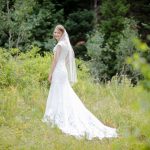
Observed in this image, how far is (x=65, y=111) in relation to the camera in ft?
28.1

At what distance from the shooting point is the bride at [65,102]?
833 centimetres

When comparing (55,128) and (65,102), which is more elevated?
(65,102)

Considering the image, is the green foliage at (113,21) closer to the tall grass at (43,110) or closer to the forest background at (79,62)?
the forest background at (79,62)

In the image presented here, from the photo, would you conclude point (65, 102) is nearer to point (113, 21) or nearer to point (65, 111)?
point (65, 111)

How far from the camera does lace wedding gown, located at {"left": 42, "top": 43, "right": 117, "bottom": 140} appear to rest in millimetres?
8291

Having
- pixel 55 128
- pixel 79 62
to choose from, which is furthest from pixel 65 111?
pixel 79 62

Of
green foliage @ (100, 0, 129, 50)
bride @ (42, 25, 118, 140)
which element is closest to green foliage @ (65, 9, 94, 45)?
green foliage @ (100, 0, 129, 50)

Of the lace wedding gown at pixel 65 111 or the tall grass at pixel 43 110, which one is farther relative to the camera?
the lace wedding gown at pixel 65 111

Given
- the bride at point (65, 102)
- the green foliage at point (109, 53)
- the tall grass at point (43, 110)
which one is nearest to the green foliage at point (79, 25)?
the green foliage at point (109, 53)

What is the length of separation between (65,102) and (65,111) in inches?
6.4

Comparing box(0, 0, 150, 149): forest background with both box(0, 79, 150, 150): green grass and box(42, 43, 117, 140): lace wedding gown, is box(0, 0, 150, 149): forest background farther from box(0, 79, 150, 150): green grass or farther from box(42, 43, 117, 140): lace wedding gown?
box(42, 43, 117, 140): lace wedding gown

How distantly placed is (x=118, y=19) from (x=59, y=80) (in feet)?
38.1

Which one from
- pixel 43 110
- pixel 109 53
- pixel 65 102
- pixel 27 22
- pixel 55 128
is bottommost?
pixel 109 53

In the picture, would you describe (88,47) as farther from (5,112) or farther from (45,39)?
(5,112)
